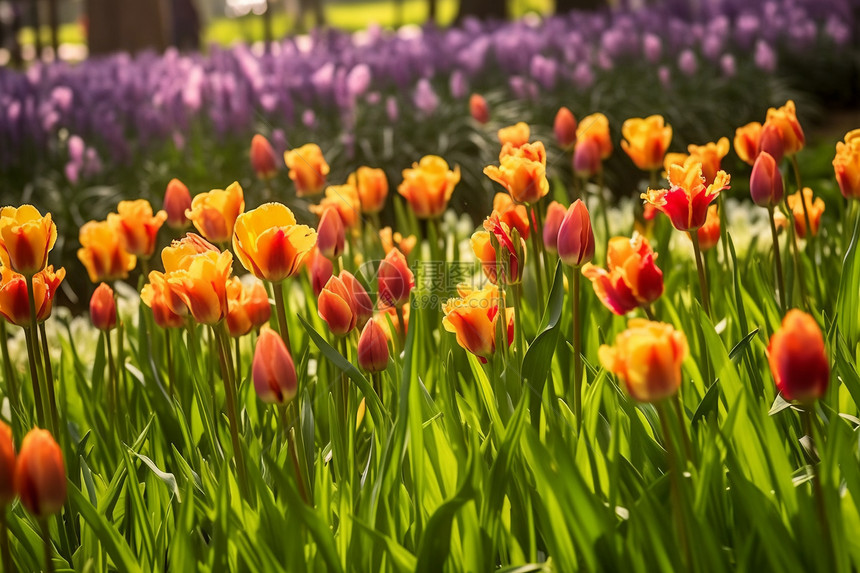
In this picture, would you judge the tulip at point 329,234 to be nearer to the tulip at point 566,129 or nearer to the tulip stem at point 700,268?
the tulip stem at point 700,268

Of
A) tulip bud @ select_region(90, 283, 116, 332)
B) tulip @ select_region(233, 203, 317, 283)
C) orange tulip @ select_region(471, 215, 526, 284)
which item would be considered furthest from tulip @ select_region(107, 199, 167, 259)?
orange tulip @ select_region(471, 215, 526, 284)

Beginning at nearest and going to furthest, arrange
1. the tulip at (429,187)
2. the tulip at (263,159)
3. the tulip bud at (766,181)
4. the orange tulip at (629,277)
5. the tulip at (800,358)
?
the tulip at (800,358)
the orange tulip at (629,277)
the tulip bud at (766,181)
the tulip at (429,187)
the tulip at (263,159)

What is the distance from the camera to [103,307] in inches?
85.5

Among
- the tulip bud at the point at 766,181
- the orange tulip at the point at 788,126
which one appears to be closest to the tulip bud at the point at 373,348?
the tulip bud at the point at 766,181

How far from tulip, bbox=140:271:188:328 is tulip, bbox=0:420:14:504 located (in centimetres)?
46

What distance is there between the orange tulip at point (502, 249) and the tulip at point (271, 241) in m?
0.34

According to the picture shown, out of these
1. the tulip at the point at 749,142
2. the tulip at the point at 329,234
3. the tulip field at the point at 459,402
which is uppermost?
the tulip at the point at 749,142

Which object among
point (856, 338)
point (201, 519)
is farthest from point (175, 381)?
point (856, 338)

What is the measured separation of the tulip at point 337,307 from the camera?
1.68 m

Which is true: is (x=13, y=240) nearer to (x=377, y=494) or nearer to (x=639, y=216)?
(x=377, y=494)

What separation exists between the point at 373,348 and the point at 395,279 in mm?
235

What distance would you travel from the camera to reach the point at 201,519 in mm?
1693

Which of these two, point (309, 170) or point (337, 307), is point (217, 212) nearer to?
point (337, 307)

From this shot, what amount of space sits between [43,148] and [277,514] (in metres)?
5.18
